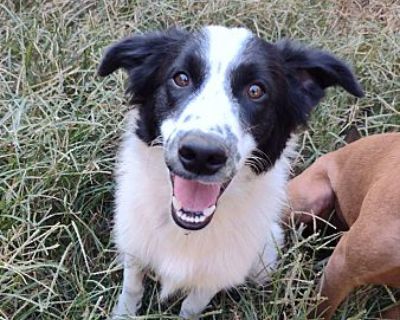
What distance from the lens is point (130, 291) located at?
9.93 ft

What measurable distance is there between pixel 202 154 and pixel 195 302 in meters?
0.93

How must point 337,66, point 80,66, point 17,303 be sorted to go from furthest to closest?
point 80,66 < point 17,303 < point 337,66

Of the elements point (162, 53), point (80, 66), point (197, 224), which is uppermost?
point (162, 53)

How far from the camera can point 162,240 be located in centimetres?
291

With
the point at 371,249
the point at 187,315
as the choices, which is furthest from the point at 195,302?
the point at 371,249

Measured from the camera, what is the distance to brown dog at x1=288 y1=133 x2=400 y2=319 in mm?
2648

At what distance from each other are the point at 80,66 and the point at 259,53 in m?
1.48

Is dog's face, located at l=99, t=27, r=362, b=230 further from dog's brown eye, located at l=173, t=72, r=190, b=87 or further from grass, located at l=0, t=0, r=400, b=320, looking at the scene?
grass, located at l=0, t=0, r=400, b=320

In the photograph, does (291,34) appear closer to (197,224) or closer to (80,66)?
(80,66)

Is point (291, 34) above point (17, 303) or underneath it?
above

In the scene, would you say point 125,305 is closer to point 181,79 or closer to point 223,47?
point 181,79

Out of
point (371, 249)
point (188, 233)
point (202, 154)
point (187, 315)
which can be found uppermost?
point (202, 154)

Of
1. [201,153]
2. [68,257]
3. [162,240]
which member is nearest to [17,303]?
[68,257]

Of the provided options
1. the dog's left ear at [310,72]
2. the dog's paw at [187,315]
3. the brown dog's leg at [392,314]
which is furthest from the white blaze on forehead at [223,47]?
the brown dog's leg at [392,314]
